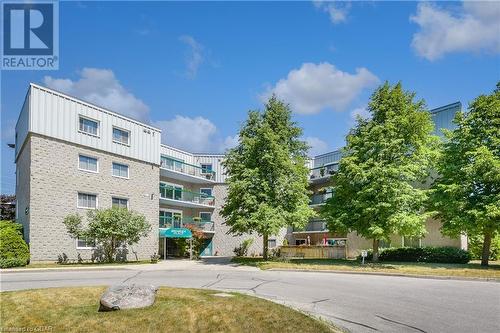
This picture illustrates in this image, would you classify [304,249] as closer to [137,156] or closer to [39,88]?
[137,156]

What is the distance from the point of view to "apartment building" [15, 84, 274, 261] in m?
27.8

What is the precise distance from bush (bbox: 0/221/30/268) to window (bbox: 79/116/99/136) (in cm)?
843

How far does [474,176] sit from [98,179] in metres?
24.9

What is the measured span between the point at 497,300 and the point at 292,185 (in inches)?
714

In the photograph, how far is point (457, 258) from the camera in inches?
1070

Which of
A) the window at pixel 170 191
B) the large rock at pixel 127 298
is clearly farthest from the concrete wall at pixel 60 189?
the large rock at pixel 127 298

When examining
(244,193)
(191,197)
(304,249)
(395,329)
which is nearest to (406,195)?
(244,193)

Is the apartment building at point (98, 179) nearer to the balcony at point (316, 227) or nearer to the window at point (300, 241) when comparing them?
the balcony at point (316, 227)

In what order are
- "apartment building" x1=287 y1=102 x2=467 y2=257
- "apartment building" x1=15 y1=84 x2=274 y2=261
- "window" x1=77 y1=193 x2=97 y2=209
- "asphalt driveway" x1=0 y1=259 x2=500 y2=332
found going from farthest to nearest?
"apartment building" x1=287 y1=102 x2=467 y2=257
"window" x1=77 y1=193 x2=97 y2=209
"apartment building" x1=15 y1=84 x2=274 y2=261
"asphalt driveway" x1=0 y1=259 x2=500 y2=332

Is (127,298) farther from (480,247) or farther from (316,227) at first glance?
(316,227)

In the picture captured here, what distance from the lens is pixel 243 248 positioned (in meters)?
44.8

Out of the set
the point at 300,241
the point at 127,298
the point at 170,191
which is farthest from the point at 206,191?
the point at 127,298

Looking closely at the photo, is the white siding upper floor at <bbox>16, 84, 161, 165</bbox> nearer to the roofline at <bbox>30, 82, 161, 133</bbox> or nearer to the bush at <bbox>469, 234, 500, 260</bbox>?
the roofline at <bbox>30, 82, 161, 133</bbox>

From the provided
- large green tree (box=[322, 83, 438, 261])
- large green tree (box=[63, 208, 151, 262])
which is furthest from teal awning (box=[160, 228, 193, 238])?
large green tree (box=[322, 83, 438, 261])
